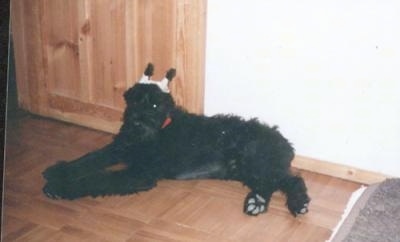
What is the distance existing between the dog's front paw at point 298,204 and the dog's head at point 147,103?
623mm

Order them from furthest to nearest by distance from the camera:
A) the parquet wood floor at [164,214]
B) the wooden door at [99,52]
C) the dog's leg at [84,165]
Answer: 1. the wooden door at [99,52]
2. the dog's leg at [84,165]
3. the parquet wood floor at [164,214]

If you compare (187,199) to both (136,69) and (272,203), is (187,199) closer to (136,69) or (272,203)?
(272,203)

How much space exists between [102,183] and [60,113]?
0.91 metres

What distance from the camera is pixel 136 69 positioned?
259 cm

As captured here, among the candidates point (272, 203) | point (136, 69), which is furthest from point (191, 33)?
point (272, 203)

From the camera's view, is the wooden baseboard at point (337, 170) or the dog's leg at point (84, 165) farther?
the wooden baseboard at point (337, 170)

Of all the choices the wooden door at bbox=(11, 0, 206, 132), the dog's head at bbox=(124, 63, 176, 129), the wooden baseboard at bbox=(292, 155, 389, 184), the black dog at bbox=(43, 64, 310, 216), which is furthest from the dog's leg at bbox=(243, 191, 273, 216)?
the wooden door at bbox=(11, 0, 206, 132)

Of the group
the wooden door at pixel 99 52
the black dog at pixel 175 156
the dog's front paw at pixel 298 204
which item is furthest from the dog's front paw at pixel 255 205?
the wooden door at pixel 99 52

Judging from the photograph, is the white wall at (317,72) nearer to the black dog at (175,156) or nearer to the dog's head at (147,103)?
the black dog at (175,156)

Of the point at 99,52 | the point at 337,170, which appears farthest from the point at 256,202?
the point at 99,52

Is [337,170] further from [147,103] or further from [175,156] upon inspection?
[147,103]

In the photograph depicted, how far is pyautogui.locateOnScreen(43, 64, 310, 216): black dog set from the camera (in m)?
2.11

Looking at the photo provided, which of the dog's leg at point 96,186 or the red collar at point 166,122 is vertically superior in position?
the red collar at point 166,122

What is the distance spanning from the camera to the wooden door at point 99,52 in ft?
7.95
